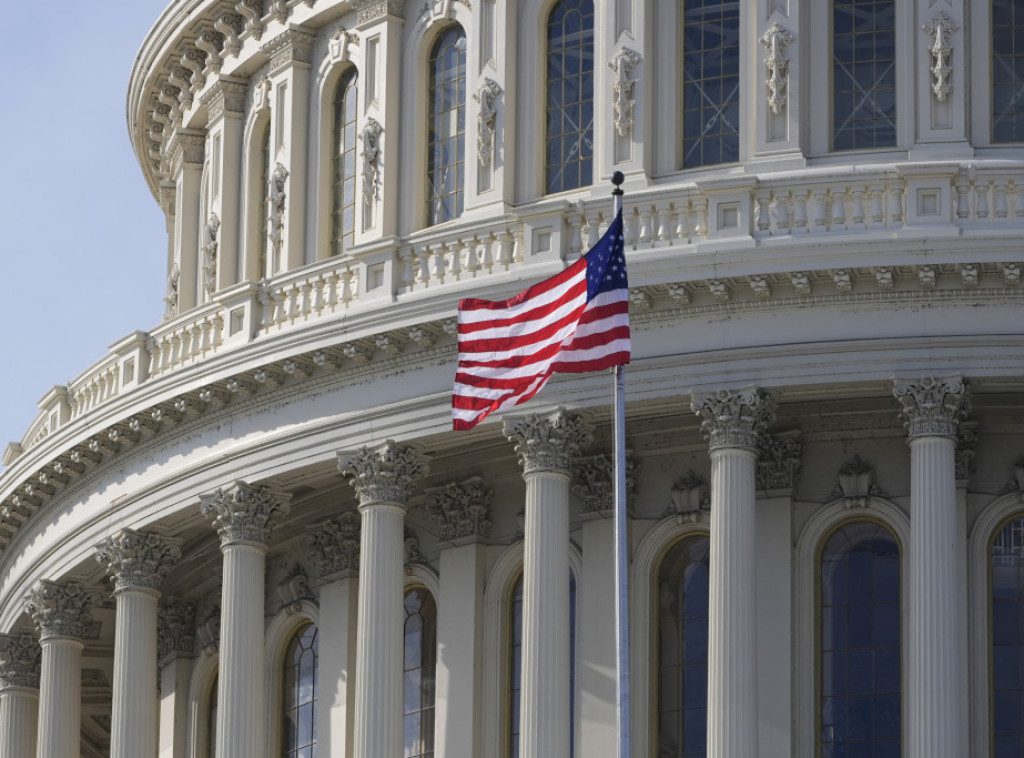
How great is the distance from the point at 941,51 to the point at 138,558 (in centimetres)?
1514

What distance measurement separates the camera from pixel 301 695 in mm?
60688

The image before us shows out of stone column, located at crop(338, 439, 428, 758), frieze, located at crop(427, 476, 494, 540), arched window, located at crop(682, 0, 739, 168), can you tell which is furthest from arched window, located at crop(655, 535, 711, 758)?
arched window, located at crop(682, 0, 739, 168)

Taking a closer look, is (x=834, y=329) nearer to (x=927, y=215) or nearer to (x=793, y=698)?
(x=927, y=215)

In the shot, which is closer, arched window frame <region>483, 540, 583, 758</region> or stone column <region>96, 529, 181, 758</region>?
arched window frame <region>483, 540, 583, 758</region>

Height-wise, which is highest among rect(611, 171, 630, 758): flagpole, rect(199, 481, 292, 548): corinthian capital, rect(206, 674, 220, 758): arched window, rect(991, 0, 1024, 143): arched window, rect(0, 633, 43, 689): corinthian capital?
rect(991, 0, 1024, 143): arched window

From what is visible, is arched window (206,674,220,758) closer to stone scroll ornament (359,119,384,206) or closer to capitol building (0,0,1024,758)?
capitol building (0,0,1024,758)

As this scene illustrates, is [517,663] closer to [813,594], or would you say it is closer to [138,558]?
[813,594]

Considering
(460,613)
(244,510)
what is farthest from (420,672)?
(244,510)

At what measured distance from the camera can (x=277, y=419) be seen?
57.8m

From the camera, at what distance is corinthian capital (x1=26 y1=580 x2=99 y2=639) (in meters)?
62.3

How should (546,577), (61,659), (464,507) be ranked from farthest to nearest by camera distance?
(61,659), (464,507), (546,577)

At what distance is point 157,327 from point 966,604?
593 inches

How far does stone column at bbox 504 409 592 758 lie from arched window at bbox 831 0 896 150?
21.4 feet

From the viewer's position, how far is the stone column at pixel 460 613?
57.1 m
